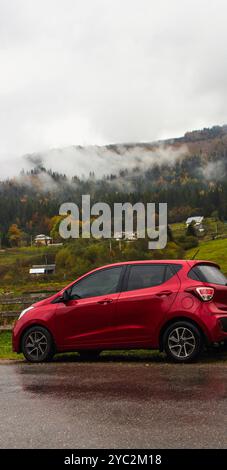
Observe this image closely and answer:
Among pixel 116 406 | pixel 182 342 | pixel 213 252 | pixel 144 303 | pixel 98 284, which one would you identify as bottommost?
pixel 116 406

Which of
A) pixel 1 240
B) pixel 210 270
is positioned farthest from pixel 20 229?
pixel 210 270

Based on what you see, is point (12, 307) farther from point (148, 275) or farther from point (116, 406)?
point (116, 406)

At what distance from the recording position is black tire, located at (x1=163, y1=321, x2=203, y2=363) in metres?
9.13

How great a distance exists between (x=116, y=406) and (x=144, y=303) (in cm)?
335

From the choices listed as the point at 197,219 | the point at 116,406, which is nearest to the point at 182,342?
the point at 116,406

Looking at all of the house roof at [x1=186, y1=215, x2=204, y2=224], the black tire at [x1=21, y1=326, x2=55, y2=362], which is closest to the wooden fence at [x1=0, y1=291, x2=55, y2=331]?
the black tire at [x1=21, y1=326, x2=55, y2=362]

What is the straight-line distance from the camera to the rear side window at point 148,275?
32.2ft

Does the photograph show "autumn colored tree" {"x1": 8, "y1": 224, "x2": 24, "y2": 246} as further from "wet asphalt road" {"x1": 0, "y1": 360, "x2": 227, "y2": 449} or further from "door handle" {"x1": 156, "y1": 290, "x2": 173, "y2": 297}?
"wet asphalt road" {"x1": 0, "y1": 360, "x2": 227, "y2": 449}

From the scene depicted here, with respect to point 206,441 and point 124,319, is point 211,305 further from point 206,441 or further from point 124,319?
point 206,441

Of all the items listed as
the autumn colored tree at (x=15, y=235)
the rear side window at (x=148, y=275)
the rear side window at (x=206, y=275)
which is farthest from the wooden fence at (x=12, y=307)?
the autumn colored tree at (x=15, y=235)

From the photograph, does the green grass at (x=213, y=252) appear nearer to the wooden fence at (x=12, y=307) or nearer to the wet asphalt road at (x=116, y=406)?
the wooden fence at (x=12, y=307)

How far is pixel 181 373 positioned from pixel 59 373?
192 cm

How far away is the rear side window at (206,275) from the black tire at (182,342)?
826 millimetres

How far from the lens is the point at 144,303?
9.58m
